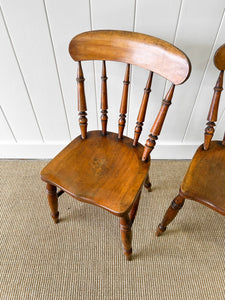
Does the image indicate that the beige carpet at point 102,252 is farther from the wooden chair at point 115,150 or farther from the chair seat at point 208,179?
the chair seat at point 208,179

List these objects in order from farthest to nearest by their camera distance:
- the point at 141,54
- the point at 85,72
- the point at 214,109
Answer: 1. the point at 85,72
2. the point at 214,109
3. the point at 141,54

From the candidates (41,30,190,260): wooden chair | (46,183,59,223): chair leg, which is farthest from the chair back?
(46,183,59,223): chair leg

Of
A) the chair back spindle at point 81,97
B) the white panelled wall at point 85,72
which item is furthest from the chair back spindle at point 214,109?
the chair back spindle at point 81,97

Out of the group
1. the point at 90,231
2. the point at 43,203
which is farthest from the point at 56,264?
the point at 43,203

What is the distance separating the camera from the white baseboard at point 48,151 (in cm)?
135

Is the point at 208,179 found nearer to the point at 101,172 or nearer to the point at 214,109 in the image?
the point at 214,109

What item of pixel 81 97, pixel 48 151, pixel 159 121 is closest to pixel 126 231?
pixel 159 121

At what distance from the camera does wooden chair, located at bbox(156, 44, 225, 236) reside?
76cm

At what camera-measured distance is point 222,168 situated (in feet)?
2.78

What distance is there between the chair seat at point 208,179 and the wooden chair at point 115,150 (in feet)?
0.56

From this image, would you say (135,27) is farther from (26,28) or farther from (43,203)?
(43,203)

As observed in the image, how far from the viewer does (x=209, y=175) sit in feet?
2.70

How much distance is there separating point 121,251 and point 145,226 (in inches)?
7.2

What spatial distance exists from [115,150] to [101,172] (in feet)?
0.43
